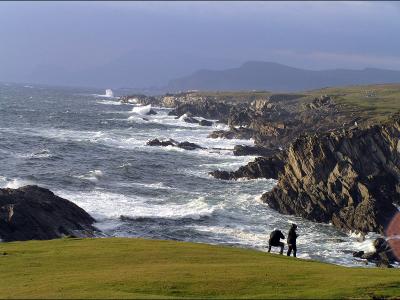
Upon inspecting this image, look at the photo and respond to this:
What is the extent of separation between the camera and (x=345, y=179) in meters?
69.1

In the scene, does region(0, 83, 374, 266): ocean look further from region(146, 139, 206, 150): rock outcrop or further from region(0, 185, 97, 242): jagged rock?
region(0, 185, 97, 242): jagged rock

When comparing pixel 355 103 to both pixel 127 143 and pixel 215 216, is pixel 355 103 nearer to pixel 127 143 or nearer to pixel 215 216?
pixel 127 143

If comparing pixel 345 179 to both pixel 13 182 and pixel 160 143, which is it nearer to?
pixel 13 182

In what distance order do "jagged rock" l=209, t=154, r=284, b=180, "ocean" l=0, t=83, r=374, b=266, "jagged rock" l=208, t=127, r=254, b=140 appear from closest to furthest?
"ocean" l=0, t=83, r=374, b=266, "jagged rock" l=209, t=154, r=284, b=180, "jagged rock" l=208, t=127, r=254, b=140

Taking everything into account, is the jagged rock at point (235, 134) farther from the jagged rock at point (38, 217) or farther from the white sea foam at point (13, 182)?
the jagged rock at point (38, 217)

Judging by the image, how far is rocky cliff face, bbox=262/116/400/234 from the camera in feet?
210

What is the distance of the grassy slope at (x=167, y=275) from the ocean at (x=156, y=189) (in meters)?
21.9

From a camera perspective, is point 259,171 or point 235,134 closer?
point 259,171

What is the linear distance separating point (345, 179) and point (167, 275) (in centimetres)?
4835

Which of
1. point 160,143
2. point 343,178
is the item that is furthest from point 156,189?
point 160,143

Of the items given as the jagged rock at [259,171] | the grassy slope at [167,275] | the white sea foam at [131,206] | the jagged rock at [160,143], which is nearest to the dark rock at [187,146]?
the jagged rock at [160,143]

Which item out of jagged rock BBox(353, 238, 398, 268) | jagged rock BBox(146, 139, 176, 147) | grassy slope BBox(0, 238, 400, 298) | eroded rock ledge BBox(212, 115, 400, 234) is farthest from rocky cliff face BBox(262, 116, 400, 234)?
jagged rock BBox(146, 139, 176, 147)

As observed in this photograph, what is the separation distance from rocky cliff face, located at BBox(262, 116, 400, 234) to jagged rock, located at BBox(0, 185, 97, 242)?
26.8m

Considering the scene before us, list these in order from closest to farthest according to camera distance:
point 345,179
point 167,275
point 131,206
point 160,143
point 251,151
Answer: point 167,275
point 131,206
point 345,179
point 251,151
point 160,143
